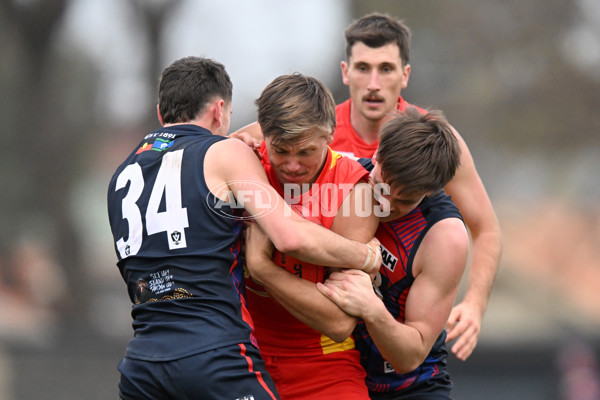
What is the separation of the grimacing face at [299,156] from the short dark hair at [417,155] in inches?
12.6

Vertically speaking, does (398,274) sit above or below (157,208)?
Result: below

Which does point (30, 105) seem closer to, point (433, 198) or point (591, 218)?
point (591, 218)

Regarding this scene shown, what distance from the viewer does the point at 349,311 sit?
427 cm

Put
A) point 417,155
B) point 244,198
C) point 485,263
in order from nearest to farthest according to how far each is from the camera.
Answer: point 244,198
point 417,155
point 485,263

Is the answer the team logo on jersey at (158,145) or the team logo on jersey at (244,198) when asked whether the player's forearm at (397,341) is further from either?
the team logo on jersey at (158,145)

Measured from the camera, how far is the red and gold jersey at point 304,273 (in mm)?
4344

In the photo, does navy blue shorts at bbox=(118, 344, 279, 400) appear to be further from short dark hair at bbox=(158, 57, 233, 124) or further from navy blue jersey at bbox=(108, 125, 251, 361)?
short dark hair at bbox=(158, 57, 233, 124)

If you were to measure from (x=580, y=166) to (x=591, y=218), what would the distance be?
1.43 m

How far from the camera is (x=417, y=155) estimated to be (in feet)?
13.9

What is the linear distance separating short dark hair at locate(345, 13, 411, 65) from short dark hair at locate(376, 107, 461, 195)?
204 cm

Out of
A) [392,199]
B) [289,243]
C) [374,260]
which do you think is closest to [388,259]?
[374,260]

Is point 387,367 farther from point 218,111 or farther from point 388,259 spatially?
point 218,111

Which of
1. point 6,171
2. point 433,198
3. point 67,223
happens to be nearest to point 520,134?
point 67,223

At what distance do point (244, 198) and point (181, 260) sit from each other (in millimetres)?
443
